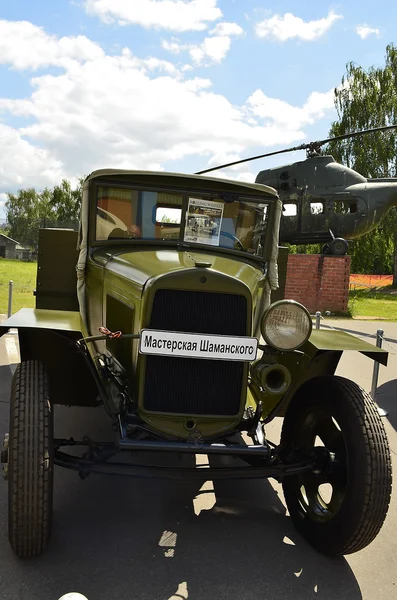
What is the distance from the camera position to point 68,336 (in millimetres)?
3734

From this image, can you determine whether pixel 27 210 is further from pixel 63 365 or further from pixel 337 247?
pixel 63 365

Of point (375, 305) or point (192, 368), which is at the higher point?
point (192, 368)

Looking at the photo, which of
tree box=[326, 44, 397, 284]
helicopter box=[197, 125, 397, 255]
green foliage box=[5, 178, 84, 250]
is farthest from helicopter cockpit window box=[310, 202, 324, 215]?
green foliage box=[5, 178, 84, 250]

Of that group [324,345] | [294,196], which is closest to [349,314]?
[294,196]

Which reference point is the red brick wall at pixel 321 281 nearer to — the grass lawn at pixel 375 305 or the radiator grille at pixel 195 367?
the grass lawn at pixel 375 305

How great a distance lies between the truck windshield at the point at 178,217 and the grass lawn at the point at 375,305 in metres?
12.3

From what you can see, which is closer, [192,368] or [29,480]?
[29,480]

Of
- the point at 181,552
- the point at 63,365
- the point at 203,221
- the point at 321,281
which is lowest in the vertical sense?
the point at 181,552

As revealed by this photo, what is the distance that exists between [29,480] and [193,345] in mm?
1077

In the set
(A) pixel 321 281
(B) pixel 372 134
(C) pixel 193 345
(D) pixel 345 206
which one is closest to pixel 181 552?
(C) pixel 193 345

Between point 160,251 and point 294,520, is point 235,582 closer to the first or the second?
point 294,520

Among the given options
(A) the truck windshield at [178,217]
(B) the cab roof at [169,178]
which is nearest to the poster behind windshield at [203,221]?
(A) the truck windshield at [178,217]

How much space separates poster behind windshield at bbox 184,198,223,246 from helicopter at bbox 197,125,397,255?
1188cm

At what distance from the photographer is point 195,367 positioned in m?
3.06
